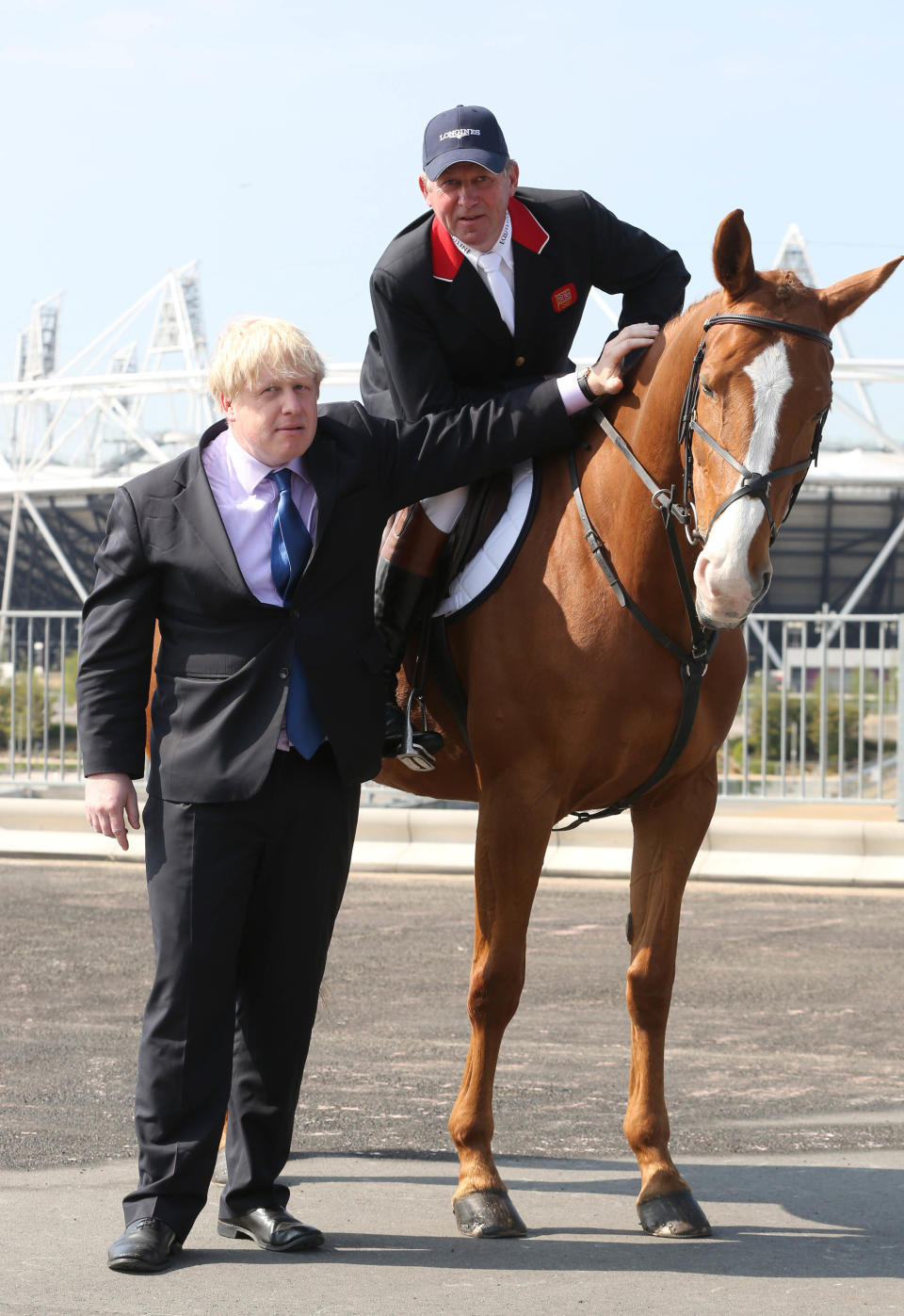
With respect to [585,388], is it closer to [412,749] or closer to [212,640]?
[412,749]

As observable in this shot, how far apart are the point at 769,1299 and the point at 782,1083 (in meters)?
2.68

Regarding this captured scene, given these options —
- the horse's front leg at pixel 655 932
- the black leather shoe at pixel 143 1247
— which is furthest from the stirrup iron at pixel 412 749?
the black leather shoe at pixel 143 1247

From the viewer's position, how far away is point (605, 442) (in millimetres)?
4738

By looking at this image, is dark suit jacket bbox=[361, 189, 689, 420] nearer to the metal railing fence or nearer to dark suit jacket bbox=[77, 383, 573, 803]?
dark suit jacket bbox=[77, 383, 573, 803]

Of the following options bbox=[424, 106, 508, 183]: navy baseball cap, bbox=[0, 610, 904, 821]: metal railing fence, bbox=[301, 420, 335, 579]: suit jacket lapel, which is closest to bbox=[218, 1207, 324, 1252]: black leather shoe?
bbox=[301, 420, 335, 579]: suit jacket lapel

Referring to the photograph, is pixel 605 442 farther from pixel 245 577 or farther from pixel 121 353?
pixel 121 353

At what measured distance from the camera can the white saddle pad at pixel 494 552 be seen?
476 cm

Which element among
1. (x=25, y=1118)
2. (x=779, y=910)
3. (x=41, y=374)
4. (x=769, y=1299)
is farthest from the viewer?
(x=41, y=374)

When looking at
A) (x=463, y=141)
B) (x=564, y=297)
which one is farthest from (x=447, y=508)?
(x=463, y=141)

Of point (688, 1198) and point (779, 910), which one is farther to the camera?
point (779, 910)

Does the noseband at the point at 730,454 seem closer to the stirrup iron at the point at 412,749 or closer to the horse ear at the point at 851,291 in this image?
the horse ear at the point at 851,291

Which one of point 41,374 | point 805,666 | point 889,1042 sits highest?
point 41,374

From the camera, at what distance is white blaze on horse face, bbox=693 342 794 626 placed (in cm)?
384

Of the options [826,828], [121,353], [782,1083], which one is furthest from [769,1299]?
[121,353]
